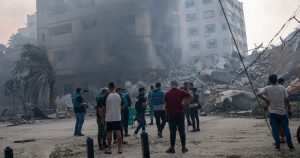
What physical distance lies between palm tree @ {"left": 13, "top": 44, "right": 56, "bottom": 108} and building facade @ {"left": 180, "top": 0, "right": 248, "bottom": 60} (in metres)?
34.1

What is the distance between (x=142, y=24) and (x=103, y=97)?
114ft

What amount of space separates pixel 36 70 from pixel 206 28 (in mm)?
39940

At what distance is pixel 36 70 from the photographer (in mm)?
36531

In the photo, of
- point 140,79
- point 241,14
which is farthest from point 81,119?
point 241,14

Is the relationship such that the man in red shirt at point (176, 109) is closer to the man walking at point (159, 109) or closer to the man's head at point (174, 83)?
the man's head at point (174, 83)

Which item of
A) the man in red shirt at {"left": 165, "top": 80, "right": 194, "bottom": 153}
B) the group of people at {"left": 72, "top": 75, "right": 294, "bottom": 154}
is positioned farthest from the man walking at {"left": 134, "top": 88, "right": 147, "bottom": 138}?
the man in red shirt at {"left": 165, "top": 80, "right": 194, "bottom": 153}

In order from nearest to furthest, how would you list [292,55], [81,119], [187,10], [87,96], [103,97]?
[103,97], [81,119], [292,55], [87,96], [187,10]

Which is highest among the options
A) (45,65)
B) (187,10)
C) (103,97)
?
(187,10)

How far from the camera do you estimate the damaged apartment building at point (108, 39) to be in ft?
136

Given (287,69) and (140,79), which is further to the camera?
(140,79)

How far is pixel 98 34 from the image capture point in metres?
43.5

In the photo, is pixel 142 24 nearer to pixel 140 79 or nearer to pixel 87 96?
pixel 140 79

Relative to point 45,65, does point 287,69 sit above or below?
below

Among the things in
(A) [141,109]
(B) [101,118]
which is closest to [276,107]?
(B) [101,118]
